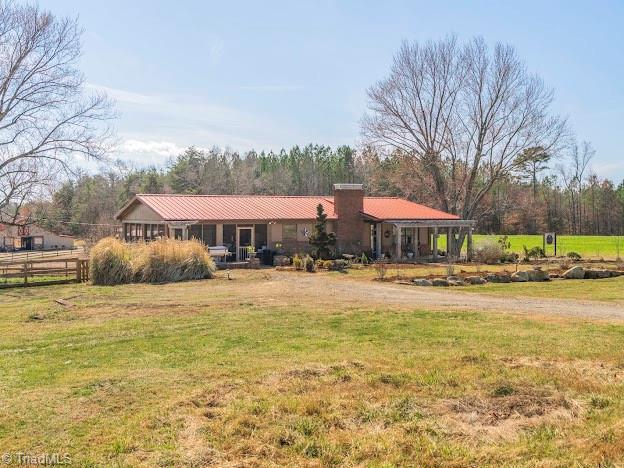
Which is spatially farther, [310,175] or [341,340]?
[310,175]

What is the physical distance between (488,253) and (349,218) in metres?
7.66

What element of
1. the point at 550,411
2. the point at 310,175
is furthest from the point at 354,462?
the point at 310,175

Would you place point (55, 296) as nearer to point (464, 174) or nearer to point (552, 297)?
point (552, 297)

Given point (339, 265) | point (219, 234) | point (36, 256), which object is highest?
point (219, 234)

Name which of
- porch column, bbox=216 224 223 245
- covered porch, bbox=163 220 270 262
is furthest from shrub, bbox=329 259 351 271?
porch column, bbox=216 224 223 245

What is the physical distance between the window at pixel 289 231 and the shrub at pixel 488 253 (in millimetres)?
9738

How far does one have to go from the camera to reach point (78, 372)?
7816 millimetres

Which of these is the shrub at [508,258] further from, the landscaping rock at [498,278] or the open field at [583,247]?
the landscaping rock at [498,278]

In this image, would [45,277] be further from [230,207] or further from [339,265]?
Answer: [339,265]

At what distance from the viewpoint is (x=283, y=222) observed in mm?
30938

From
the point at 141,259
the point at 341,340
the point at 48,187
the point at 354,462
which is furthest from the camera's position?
the point at 48,187

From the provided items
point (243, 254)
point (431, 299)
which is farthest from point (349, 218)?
point (431, 299)

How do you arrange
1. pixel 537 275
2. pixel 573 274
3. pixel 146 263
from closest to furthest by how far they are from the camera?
1. pixel 146 263
2. pixel 537 275
3. pixel 573 274

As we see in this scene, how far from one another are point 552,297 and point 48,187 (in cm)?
2284
